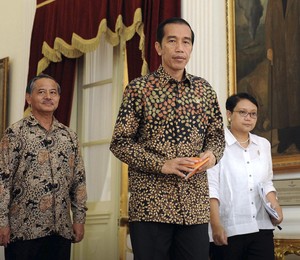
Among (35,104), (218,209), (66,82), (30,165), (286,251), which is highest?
(66,82)

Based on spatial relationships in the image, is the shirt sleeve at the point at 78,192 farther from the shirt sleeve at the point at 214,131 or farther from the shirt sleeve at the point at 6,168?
the shirt sleeve at the point at 214,131

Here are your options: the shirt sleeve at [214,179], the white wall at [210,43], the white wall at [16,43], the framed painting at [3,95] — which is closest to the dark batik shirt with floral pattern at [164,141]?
the shirt sleeve at [214,179]

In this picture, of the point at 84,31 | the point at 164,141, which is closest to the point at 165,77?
the point at 164,141

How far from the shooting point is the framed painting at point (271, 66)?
4.51 metres

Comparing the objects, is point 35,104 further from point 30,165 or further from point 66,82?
point 66,82

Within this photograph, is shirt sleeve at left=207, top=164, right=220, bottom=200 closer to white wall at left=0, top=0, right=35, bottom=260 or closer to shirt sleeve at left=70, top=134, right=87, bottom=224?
shirt sleeve at left=70, top=134, right=87, bottom=224

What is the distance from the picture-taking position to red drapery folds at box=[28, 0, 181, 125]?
18.4 feet

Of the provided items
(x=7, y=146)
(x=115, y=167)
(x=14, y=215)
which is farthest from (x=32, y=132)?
(x=115, y=167)

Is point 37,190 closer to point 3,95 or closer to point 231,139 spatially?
point 231,139

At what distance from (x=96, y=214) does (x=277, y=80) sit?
284cm

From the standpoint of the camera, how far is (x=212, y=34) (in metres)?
5.18

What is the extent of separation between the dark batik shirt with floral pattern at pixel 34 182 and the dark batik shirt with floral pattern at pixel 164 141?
1.24 metres

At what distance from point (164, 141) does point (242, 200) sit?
96cm

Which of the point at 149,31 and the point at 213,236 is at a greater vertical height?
the point at 149,31
